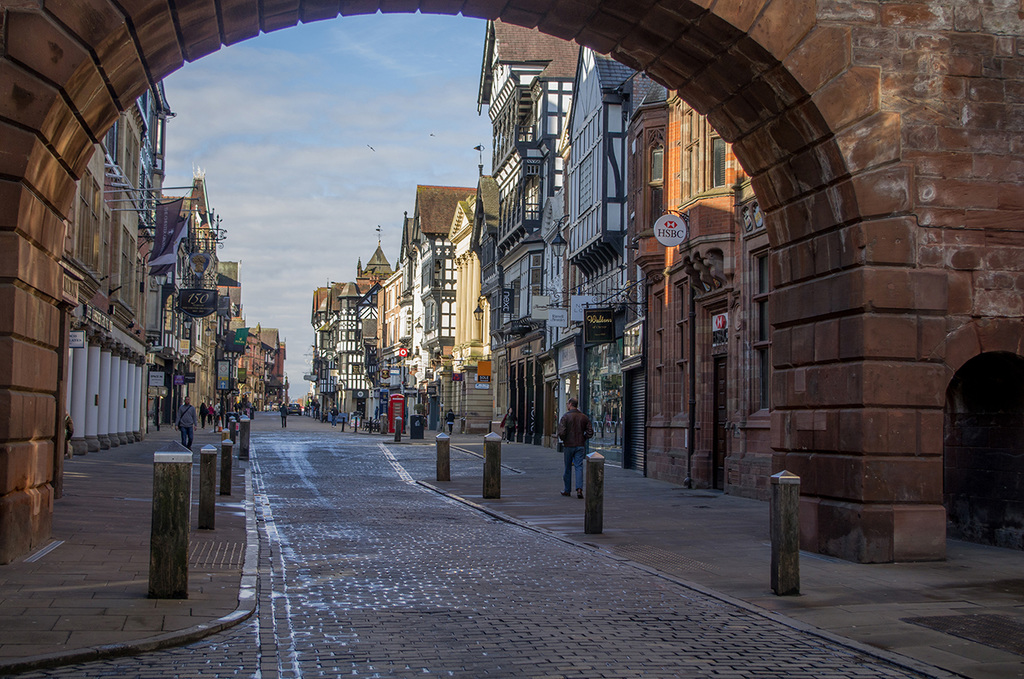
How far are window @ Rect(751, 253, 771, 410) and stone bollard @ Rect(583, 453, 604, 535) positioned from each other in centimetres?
732

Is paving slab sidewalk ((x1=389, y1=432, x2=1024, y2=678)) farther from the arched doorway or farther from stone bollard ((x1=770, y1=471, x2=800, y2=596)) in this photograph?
the arched doorway

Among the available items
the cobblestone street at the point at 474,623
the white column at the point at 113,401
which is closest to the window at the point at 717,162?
the cobblestone street at the point at 474,623

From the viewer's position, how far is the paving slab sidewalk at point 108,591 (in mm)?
6535

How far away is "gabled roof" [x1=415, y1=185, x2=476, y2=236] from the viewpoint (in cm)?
7925

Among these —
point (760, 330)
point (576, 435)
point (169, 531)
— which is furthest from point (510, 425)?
point (169, 531)

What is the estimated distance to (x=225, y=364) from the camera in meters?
100

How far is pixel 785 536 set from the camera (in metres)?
9.02

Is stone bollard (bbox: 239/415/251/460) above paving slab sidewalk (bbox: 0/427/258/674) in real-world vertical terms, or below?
above

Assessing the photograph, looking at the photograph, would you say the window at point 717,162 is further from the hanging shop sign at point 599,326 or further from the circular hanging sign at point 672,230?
the hanging shop sign at point 599,326

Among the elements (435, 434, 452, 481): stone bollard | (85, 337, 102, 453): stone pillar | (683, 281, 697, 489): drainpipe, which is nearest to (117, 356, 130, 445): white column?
(85, 337, 102, 453): stone pillar

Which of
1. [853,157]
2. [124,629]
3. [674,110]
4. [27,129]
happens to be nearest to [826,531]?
[853,157]

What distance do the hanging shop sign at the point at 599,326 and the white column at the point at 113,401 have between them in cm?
1604

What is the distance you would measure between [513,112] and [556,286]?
10615mm

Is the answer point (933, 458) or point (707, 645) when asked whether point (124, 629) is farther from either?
point (933, 458)
